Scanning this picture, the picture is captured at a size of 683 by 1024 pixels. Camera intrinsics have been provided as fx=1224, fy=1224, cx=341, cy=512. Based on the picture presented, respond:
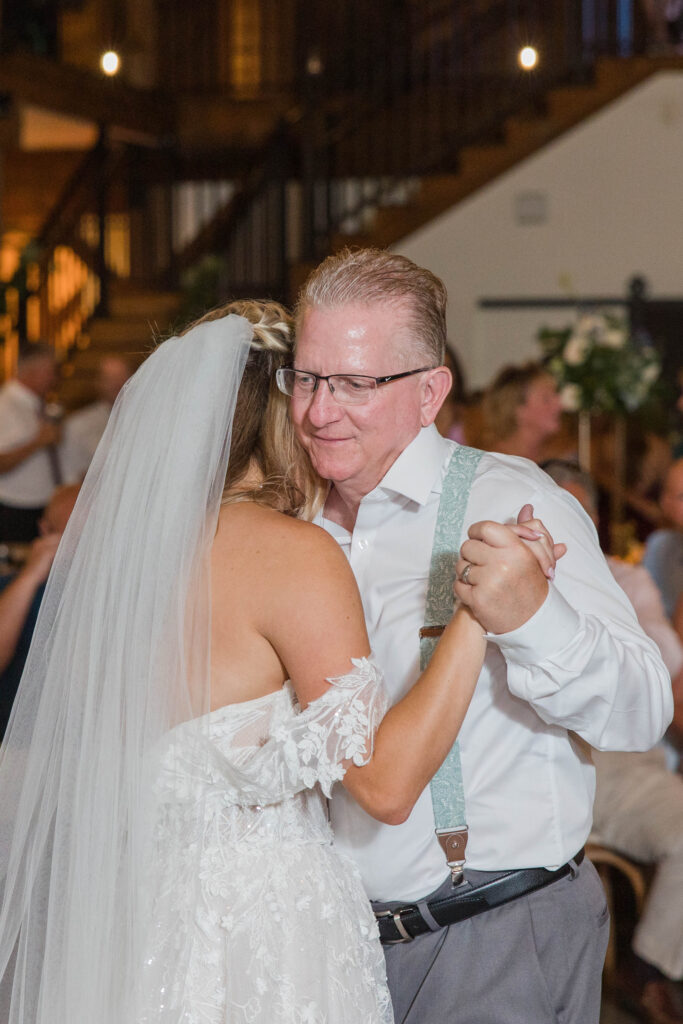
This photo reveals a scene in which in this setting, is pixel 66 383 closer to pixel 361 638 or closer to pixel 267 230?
pixel 267 230

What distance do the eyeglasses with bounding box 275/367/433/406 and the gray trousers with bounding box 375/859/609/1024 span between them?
0.70 metres

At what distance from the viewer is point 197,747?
62.3 inches

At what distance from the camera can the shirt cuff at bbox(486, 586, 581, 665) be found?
1521mm

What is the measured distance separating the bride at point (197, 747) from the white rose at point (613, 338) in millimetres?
3860

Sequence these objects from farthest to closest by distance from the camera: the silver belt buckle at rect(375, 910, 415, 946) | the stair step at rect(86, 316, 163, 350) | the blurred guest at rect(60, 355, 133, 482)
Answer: the stair step at rect(86, 316, 163, 350)
the blurred guest at rect(60, 355, 133, 482)
the silver belt buckle at rect(375, 910, 415, 946)

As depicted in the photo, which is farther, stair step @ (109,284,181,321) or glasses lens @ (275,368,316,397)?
stair step @ (109,284,181,321)

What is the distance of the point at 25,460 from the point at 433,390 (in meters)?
4.64

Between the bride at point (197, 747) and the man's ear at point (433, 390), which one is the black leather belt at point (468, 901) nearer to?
the bride at point (197, 747)

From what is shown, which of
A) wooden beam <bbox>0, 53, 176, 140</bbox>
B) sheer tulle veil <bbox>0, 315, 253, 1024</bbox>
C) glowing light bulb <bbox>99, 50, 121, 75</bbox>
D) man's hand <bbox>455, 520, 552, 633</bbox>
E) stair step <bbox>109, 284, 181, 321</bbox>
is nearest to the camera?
man's hand <bbox>455, 520, 552, 633</bbox>

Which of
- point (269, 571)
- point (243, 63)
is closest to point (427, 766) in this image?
point (269, 571)

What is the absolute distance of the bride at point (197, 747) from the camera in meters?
1.56

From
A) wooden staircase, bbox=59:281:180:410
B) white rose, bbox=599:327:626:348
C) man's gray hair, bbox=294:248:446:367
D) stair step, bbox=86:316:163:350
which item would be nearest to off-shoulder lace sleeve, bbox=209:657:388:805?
man's gray hair, bbox=294:248:446:367

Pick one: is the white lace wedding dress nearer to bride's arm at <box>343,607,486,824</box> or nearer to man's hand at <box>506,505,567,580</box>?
bride's arm at <box>343,607,486,824</box>

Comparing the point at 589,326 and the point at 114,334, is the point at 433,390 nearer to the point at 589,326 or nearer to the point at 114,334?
the point at 589,326
